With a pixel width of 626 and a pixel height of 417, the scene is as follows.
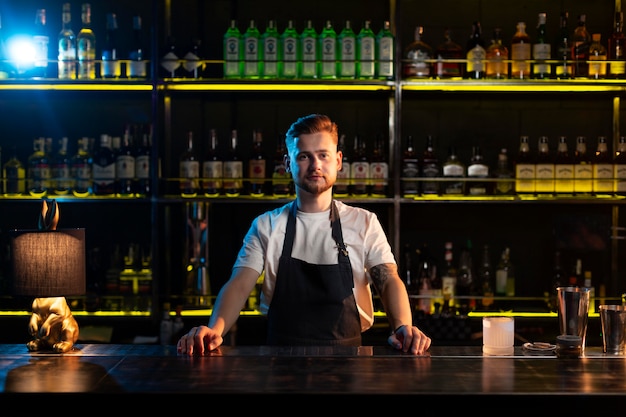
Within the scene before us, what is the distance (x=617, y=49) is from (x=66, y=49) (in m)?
2.39

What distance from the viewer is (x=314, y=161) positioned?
2.10 meters

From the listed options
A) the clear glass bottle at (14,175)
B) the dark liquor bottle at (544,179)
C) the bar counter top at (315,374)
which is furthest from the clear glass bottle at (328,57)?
the bar counter top at (315,374)

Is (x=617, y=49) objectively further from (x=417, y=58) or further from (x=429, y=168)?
(x=429, y=168)

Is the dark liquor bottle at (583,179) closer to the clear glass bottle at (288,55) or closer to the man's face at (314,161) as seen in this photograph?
the clear glass bottle at (288,55)

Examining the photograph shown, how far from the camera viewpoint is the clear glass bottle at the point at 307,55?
128 inches

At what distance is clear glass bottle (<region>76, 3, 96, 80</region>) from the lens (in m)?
3.31

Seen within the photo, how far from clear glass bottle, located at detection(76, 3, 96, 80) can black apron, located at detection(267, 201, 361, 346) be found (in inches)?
60.3

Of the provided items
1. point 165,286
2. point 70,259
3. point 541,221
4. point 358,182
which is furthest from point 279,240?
point 541,221

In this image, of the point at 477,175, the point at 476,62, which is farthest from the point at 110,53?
the point at 477,175

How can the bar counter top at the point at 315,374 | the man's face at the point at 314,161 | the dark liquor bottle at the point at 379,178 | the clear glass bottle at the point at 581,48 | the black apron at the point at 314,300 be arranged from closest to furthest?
1. the bar counter top at the point at 315,374
2. the man's face at the point at 314,161
3. the black apron at the point at 314,300
4. the dark liquor bottle at the point at 379,178
5. the clear glass bottle at the point at 581,48

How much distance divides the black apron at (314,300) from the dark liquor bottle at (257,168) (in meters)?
1.01

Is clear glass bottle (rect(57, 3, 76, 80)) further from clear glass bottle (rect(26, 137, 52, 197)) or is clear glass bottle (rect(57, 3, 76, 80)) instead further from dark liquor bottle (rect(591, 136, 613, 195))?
dark liquor bottle (rect(591, 136, 613, 195))

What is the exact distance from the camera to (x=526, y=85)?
3238 millimetres

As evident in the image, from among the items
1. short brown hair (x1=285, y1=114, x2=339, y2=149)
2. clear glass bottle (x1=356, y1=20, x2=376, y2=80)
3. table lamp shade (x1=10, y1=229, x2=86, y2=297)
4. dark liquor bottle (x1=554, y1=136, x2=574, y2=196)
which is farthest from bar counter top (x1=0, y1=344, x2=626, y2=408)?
clear glass bottle (x1=356, y1=20, x2=376, y2=80)
